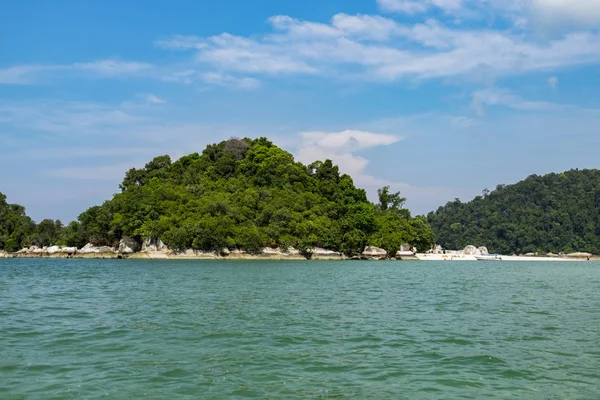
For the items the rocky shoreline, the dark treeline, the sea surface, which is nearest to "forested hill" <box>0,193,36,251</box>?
the dark treeline

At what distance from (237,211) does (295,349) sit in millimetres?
86255

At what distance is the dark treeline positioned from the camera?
94500 millimetres

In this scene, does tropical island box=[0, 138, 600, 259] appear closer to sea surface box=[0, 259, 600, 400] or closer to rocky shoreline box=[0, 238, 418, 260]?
rocky shoreline box=[0, 238, 418, 260]

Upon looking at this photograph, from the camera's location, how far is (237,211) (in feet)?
326

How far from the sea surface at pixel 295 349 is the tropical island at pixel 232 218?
224 ft

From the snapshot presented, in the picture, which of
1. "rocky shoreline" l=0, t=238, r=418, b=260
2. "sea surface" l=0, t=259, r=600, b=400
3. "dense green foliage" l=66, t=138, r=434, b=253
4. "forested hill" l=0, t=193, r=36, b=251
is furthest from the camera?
"forested hill" l=0, t=193, r=36, b=251

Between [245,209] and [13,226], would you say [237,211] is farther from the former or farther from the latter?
[13,226]

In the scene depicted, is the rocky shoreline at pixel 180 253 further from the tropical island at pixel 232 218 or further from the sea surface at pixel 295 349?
the sea surface at pixel 295 349

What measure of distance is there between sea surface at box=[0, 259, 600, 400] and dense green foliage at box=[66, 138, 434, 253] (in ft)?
225

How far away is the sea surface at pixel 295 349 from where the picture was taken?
34.1 ft

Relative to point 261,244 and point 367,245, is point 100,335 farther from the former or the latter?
point 367,245

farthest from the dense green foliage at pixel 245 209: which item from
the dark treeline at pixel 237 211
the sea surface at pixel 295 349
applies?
the sea surface at pixel 295 349

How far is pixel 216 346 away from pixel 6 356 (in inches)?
196

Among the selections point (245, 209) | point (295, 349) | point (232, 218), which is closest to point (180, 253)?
point (232, 218)
